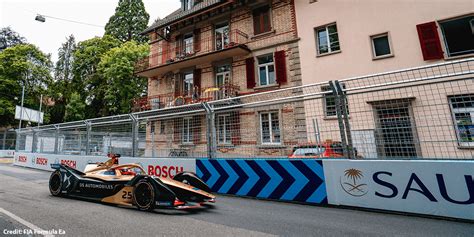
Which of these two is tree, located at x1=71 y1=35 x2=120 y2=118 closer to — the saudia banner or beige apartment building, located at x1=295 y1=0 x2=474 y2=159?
beige apartment building, located at x1=295 y1=0 x2=474 y2=159

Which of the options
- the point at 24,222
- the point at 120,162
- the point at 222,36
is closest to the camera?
the point at 24,222

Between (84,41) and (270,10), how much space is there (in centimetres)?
3108

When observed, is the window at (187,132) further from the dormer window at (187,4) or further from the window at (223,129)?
the dormer window at (187,4)

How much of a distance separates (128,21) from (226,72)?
27.1m

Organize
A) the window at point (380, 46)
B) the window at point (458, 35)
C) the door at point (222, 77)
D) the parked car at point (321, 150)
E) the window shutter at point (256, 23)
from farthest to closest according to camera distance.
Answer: the window shutter at point (256, 23)
the door at point (222, 77)
the window at point (380, 46)
the window at point (458, 35)
the parked car at point (321, 150)

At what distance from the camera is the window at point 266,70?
1268 cm

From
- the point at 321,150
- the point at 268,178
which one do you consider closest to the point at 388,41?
the point at 321,150

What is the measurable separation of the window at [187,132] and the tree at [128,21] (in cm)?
3076

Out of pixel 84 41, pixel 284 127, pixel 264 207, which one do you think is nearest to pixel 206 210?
pixel 264 207

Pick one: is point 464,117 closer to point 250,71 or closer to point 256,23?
point 250,71

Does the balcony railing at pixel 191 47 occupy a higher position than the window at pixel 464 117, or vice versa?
the balcony railing at pixel 191 47

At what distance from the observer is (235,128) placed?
5.35m

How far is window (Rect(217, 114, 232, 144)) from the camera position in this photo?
5.55 m

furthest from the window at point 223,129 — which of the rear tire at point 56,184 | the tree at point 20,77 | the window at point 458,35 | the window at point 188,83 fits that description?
the tree at point 20,77
